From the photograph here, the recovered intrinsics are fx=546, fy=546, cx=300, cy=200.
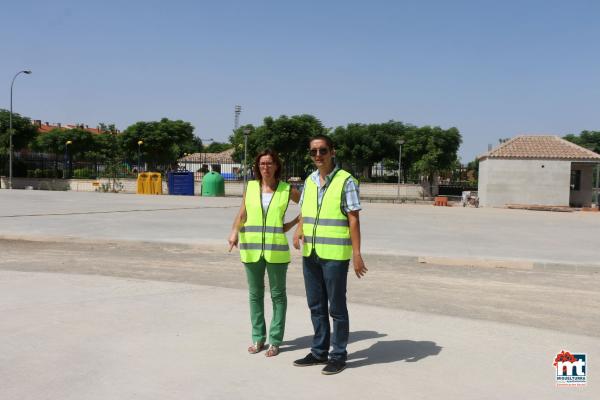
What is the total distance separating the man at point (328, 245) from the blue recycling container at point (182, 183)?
32.6 m

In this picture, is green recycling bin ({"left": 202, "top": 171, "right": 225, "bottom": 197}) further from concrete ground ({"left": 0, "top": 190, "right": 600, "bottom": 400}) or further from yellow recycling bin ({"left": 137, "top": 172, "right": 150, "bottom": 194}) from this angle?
concrete ground ({"left": 0, "top": 190, "right": 600, "bottom": 400})

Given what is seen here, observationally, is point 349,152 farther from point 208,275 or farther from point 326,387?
point 326,387

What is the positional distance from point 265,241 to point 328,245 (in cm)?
56

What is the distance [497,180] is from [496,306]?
25.6 metres

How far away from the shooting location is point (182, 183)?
3591 cm

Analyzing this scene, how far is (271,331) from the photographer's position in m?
4.20

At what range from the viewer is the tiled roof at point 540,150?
97.2 ft

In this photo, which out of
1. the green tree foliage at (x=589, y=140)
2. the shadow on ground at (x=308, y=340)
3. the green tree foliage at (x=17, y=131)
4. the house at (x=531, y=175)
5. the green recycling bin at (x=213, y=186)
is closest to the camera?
the shadow on ground at (x=308, y=340)

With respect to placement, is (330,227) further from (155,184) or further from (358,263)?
(155,184)

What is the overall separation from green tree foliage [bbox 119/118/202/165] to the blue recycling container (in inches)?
691

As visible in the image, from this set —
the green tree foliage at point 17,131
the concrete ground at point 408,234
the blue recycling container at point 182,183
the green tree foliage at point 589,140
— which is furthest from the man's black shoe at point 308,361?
the green tree foliage at point 589,140

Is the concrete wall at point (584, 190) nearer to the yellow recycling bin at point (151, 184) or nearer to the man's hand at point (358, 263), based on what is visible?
the yellow recycling bin at point (151, 184)

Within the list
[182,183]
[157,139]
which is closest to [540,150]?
[182,183]

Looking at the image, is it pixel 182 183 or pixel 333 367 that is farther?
pixel 182 183
